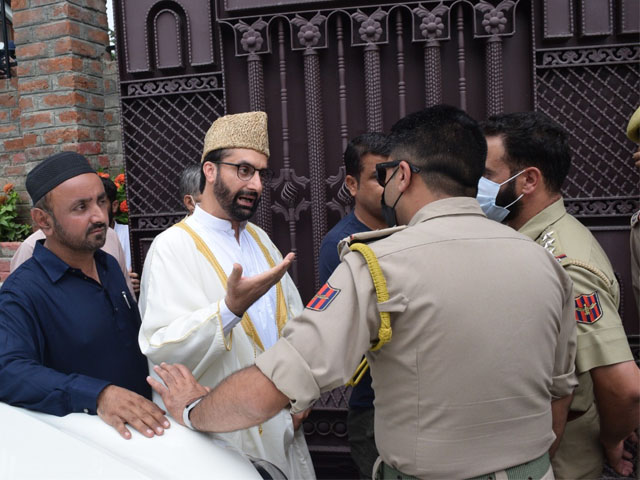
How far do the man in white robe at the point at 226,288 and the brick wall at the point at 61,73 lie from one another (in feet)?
5.39

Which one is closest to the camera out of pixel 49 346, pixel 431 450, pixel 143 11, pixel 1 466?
pixel 1 466

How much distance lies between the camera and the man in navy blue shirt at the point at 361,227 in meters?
2.12

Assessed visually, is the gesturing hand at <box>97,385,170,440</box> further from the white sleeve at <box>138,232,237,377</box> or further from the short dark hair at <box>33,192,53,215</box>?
the short dark hair at <box>33,192,53,215</box>

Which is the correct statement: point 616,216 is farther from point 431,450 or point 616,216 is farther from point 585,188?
point 431,450

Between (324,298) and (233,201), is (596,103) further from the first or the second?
(324,298)

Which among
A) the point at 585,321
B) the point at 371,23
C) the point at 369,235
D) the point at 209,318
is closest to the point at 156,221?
the point at 209,318

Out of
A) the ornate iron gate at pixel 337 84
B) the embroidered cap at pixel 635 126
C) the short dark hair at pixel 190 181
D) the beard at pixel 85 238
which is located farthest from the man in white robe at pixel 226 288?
the embroidered cap at pixel 635 126

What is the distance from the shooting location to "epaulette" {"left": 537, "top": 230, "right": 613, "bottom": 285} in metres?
1.71

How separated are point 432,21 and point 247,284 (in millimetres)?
1950

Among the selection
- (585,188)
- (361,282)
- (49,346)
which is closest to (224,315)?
(49,346)

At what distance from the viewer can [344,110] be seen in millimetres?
3057

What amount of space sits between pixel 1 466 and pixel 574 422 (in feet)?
5.98

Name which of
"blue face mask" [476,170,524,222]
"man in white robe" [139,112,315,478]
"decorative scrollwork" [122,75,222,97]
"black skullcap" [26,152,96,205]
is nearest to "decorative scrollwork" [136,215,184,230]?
"decorative scrollwork" [122,75,222,97]

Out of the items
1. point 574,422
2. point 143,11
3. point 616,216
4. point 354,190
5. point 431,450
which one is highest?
point 143,11
